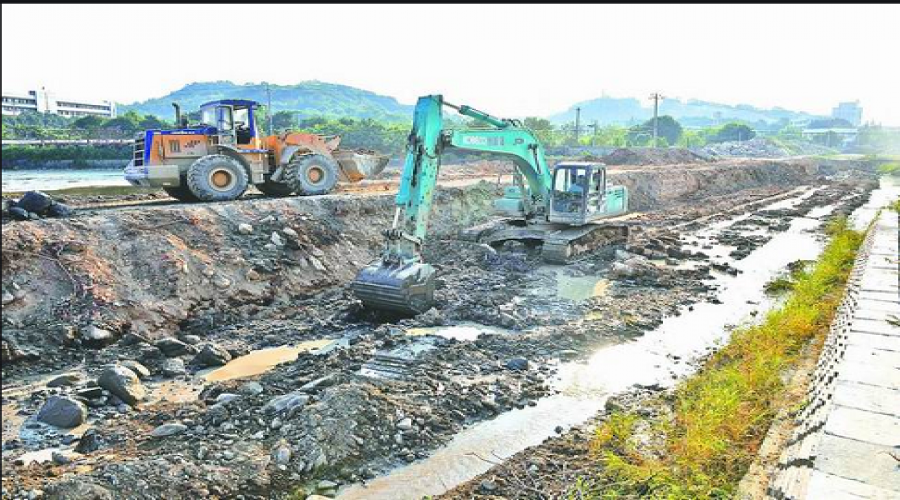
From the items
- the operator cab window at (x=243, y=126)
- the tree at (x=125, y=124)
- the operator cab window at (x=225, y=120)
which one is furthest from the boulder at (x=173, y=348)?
the tree at (x=125, y=124)

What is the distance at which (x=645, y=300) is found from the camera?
38.9 ft

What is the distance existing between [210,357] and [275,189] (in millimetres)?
8258

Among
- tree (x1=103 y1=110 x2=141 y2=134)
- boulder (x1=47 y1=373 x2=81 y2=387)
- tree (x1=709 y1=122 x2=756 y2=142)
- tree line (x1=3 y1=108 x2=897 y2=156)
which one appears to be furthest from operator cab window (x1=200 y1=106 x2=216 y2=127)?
tree (x1=709 y1=122 x2=756 y2=142)

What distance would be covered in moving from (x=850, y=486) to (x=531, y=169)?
418 inches

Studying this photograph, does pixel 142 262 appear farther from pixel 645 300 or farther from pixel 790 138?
pixel 790 138

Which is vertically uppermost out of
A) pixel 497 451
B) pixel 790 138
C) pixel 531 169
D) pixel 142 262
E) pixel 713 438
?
pixel 790 138

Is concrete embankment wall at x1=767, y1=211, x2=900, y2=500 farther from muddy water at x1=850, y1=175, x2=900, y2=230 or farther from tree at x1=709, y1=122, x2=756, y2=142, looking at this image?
tree at x1=709, y1=122, x2=756, y2=142

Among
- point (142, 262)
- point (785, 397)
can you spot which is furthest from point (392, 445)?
point (142, 262)

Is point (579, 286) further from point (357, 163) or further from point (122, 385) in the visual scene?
point (122, 385)

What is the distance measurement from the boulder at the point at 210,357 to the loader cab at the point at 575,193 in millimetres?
8866

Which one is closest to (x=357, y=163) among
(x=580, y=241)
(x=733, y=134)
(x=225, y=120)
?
(x=225, y=120)

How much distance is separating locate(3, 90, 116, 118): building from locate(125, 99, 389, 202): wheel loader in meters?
86.0

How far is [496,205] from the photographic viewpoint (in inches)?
618

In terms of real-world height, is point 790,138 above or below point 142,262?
above
